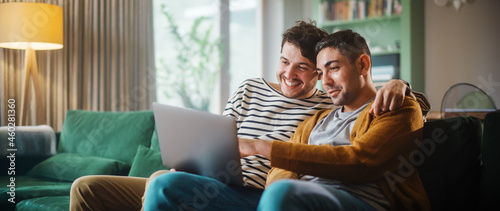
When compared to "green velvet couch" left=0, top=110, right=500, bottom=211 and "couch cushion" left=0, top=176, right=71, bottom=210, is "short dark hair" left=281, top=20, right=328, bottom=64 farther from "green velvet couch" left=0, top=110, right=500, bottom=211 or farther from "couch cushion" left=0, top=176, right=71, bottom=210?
"couch cushion" left=0, top=176, right=71, bottom=210

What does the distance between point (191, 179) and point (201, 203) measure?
0.23ft

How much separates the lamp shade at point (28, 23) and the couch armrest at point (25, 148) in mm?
550

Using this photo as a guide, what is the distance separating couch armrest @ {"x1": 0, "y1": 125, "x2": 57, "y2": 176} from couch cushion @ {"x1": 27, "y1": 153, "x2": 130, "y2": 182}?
0.26 ft

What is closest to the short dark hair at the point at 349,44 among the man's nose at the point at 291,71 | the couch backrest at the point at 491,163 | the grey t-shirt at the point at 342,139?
the grey t-shirt at the point at 342,139

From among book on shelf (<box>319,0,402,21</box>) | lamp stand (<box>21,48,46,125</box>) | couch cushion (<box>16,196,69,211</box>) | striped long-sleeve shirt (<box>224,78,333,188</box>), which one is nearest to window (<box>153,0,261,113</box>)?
book on shelf (<box>319,0,402,21</box>)

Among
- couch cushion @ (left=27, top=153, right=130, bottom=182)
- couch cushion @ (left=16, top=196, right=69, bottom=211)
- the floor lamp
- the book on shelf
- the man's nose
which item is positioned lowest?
couch cushion @ (left=16, top=196, right=69, bottom=211)

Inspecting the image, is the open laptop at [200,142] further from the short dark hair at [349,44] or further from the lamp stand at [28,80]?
the lamp stand at [28,80]

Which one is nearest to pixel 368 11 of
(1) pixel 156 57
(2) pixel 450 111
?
(2) pixel 450 111

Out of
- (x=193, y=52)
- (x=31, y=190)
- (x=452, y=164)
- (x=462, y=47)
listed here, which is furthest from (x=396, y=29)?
(x=31, y=190)

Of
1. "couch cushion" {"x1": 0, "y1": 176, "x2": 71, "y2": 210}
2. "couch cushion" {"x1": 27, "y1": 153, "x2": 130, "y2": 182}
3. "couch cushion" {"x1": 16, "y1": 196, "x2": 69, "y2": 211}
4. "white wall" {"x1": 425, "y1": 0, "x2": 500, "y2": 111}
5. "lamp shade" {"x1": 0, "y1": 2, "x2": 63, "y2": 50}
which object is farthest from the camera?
"white wall" {"x1": 425, "y1": 0, "x2": 500, "y2": 111}

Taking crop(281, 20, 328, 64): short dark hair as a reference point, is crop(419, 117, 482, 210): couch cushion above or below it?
below

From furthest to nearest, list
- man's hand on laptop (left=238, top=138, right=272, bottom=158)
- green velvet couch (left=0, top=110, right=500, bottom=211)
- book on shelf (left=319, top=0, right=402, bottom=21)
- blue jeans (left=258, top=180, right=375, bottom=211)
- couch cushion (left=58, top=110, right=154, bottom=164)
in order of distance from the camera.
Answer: book on shelf (left=319, top=0, right=402, bottom=21)
couch cushion (left=58, top=110, right=154, bottom=164)
green velvet couch (left=0, top=110, right=500, bottom=211)
man's hand on laptop (left=238, top=138, right=272, bottom=158)
blue jeans (left=258, top=180, right=375, bottom=211)

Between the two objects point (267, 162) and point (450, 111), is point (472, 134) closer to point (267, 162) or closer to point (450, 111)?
point (267, 162)

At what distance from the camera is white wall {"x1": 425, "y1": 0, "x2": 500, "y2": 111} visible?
397cm
